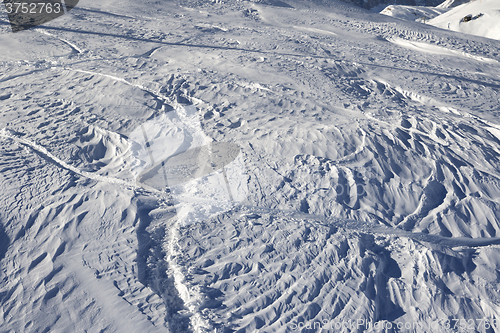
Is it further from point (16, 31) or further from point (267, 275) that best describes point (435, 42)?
point (16, 31)

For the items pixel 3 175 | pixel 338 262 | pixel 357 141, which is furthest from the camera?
pixel 357 141

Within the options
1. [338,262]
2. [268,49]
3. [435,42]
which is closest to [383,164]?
[338,262]
